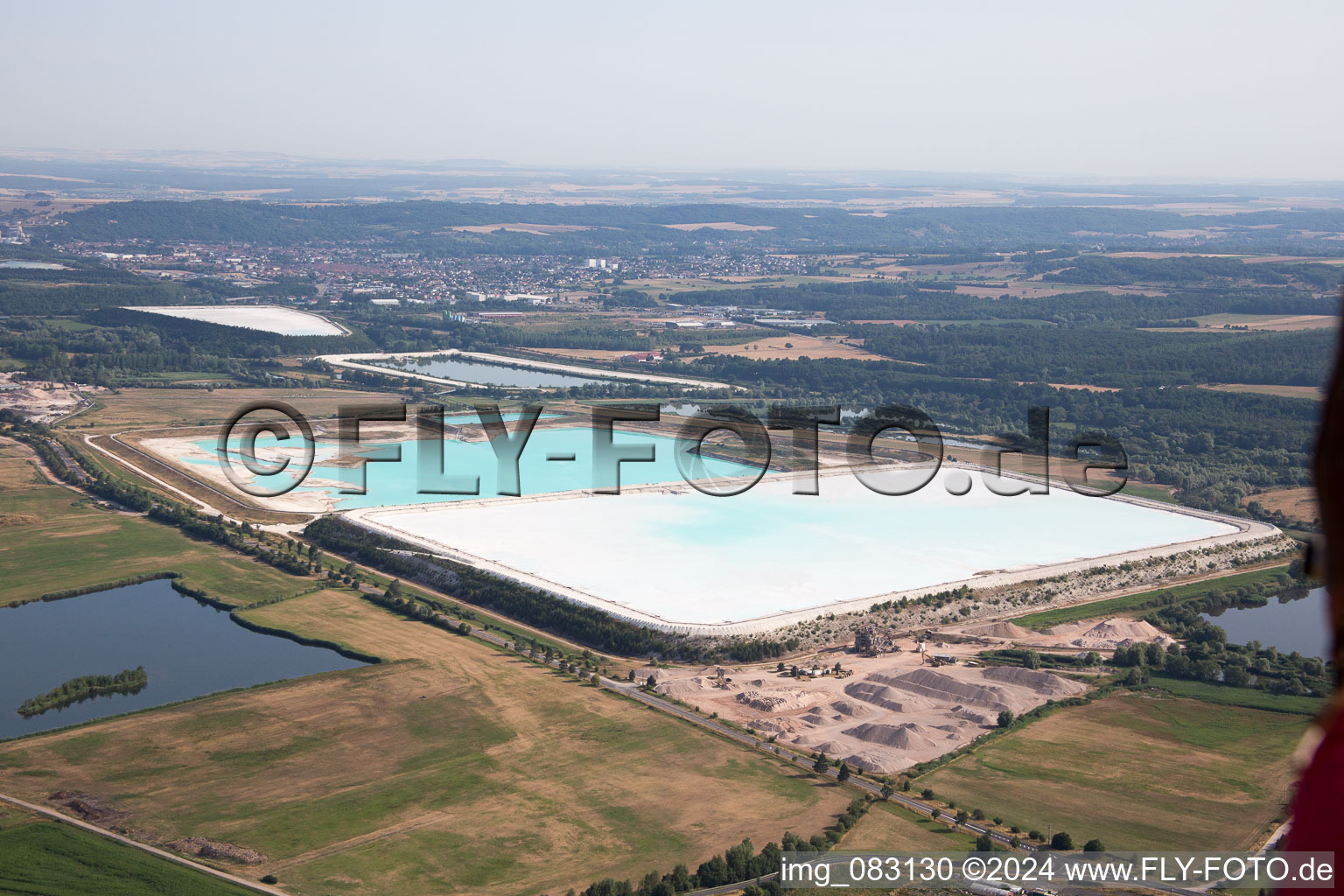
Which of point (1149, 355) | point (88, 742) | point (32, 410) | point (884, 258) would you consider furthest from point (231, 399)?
point (884, 258)

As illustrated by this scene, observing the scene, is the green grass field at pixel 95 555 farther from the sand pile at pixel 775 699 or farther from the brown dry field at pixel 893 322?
the brown dry field at pixel 893 322

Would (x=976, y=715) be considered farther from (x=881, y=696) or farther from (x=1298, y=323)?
(x=1298, y=323)

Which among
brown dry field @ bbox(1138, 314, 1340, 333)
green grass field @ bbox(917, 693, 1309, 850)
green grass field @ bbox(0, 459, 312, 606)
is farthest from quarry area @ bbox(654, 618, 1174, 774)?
brown dry field @ bbox(1138, 314, 1340, 333)

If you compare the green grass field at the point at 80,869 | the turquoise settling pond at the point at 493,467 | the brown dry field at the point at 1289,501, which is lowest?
the green grass field at the point at 80,869

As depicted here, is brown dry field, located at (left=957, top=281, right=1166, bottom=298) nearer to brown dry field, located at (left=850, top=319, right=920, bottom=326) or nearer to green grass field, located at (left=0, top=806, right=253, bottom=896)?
brown dry field, located at (left=850, top=319, right=920, bottom=326)

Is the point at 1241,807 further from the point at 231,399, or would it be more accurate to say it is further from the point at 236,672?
the point at 231,399

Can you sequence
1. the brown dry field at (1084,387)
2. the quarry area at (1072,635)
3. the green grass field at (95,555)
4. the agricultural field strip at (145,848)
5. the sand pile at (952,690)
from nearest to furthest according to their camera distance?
the agricultural field strip at (145,848) → the sand pile at (952,690) → the quarry area at (1072,635) → the green grass field at (95,555) → the brown dry field at (1084,387)

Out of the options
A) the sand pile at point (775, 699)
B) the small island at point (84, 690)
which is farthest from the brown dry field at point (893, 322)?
the small island at point (84, 690)
